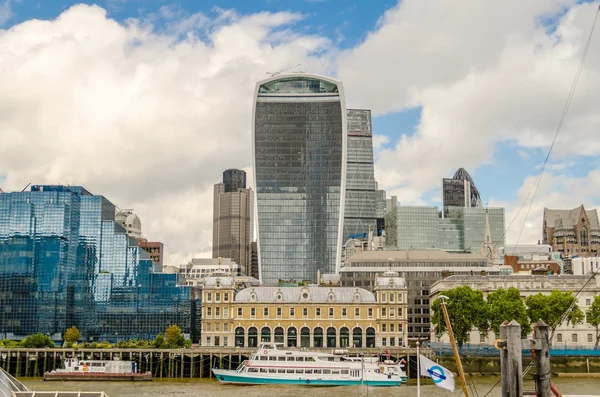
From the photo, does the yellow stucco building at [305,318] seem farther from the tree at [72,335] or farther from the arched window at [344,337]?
the tree at [72,335]

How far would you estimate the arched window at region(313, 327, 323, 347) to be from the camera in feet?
447

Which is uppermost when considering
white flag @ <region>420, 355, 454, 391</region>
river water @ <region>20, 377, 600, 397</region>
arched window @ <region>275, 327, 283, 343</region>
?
white flag @ <region>420, 355, 454, 391</region>

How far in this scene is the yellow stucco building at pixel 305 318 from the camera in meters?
136

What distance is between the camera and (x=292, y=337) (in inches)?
5384

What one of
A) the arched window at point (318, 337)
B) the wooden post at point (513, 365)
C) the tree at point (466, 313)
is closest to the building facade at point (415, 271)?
the arched window at point (318, 337)

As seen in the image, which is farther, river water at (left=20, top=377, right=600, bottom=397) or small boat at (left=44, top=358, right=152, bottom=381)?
small boat at (left=44, top=358, right=152, bottom=381)

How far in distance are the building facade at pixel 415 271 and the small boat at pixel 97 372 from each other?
2940 inches

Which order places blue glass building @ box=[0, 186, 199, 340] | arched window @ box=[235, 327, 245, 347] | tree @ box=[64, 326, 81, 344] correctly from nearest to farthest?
1. arched window @ box=[235, 327, 245, 347]
2. tree @ box=[64, 326, 81, 344]
3. blue glass building @ box=[0, 186, 199, 340]

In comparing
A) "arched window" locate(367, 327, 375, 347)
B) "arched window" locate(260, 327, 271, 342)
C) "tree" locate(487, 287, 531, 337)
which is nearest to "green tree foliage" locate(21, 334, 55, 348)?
"arched window" locate(260, 327, 271, 342)

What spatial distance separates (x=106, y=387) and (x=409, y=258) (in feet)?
354

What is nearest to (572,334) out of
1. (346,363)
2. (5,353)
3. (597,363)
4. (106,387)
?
(597,363)

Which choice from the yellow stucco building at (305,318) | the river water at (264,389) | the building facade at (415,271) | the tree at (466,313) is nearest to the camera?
the river water at (264,389)

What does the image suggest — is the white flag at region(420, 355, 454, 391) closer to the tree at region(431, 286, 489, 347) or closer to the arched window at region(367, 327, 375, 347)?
the tree at region(431, 286, 489, 347)

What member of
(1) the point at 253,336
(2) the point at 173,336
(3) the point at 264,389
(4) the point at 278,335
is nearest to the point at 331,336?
(4) the point at 278,335
